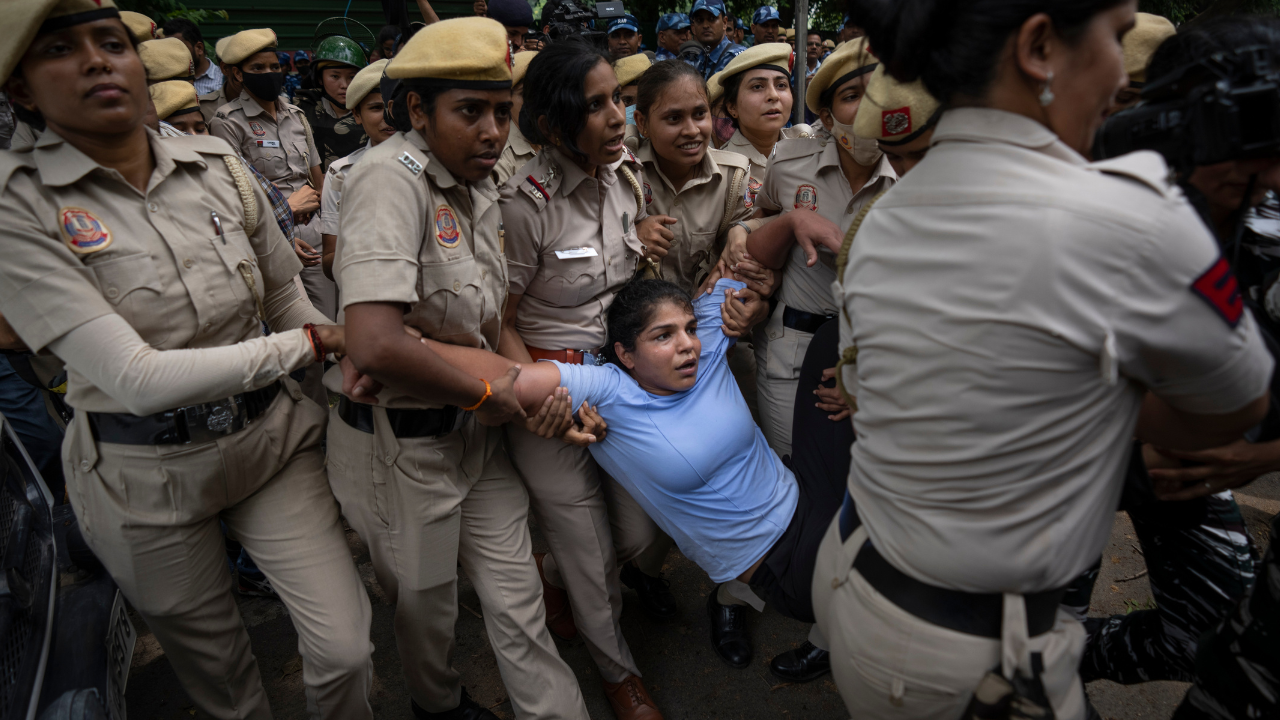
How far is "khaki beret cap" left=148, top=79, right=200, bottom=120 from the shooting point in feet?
11.8

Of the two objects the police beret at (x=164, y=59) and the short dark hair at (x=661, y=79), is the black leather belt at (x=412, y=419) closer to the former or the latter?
the short dark hair at (x=661, y=79)

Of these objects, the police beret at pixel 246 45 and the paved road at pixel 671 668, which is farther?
the police beret at pixel 246 45

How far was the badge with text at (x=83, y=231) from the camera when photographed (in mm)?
1738

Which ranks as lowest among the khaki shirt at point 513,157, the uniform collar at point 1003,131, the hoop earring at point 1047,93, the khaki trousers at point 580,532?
the khaki trousers at point 580,532

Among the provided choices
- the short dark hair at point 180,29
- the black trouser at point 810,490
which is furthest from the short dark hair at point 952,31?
the short dark hair at point 180,29

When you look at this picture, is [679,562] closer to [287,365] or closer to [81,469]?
[287,365]

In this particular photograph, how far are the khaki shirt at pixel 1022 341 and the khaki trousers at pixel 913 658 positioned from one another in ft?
0.31

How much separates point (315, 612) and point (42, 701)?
63cm

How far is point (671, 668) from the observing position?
2795mm

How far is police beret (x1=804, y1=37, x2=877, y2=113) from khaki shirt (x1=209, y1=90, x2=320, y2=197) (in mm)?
3484

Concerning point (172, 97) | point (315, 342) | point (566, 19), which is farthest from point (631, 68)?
point (315, 342)

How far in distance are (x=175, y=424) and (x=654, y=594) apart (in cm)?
195

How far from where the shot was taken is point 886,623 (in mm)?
1256

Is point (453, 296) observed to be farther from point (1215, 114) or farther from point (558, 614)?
point (1215, 114)
